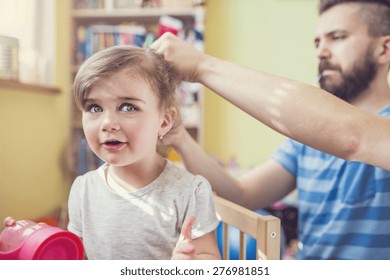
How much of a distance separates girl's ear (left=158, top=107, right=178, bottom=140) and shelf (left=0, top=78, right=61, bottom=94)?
156mm

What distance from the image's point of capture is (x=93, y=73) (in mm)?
470

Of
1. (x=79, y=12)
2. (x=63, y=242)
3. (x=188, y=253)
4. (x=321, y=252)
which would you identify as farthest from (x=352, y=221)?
(x=79, y=12)

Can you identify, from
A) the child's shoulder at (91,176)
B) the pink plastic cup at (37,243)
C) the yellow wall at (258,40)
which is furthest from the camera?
the yellow wall at (258,40)

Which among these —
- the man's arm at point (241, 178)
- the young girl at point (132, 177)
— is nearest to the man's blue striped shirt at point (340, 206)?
the man's arm at point (241, 178)

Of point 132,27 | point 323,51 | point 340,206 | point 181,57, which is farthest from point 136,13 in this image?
point 340,206

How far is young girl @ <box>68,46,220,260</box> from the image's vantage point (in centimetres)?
47

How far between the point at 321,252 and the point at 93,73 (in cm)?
47

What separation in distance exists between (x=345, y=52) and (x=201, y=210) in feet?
1.03

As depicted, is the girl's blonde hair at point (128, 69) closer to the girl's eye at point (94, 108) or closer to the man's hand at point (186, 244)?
the girl's eye at point (94, 108)

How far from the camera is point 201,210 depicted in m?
0.50

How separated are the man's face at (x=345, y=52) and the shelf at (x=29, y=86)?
1.28ft

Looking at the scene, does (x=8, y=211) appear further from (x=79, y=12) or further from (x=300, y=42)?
(x=300, y=42)

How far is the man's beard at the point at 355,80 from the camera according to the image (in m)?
0.60

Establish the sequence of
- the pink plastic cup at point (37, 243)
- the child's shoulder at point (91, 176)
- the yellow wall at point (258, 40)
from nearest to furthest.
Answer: the pink plastic cup at point (37, 243)
the child's shoulder at point (91, 176)
the yellow wall at point (258, 40)
